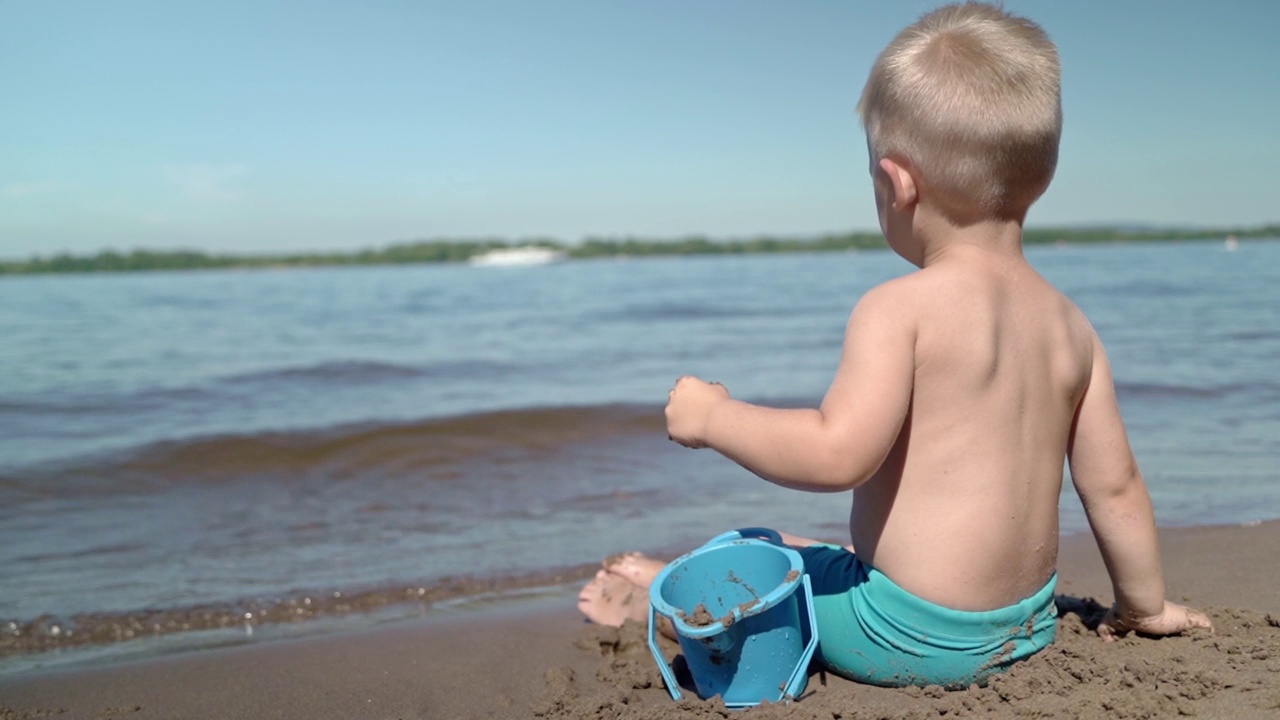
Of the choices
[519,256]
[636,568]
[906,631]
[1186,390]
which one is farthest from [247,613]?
Answer: [519,256]

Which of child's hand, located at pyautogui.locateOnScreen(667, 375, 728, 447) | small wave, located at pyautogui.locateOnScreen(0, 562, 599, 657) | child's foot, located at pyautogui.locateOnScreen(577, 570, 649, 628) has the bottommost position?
small wave, located at pyautogui.locateOnScreen(0, 562, 599, 657)

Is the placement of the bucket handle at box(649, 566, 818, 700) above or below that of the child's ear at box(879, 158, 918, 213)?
below

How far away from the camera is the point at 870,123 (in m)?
2.02

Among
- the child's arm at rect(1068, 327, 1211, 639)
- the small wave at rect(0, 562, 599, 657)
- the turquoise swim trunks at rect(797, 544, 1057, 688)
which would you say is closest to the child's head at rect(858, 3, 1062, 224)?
the child's arm at rect(1068, 327, 1211, 639)

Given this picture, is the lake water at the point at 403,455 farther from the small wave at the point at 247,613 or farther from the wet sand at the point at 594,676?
the wet sand at the point at 594,676

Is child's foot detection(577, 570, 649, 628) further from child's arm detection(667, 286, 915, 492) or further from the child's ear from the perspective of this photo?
the child's ear

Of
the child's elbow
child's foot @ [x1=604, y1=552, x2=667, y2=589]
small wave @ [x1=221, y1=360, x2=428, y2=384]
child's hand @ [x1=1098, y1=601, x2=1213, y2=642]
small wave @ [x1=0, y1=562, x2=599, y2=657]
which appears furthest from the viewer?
small wave @ [x1=221, y1=360, x2=428, y2=384]

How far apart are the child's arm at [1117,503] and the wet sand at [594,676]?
10 centimetres

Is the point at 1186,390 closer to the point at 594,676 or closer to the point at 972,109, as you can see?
the point at 594,676

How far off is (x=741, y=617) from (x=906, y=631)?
36 centimetres

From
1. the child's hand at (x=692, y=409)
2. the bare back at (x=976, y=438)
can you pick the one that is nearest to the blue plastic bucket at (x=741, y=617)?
the bare back at (x=976, y=438)

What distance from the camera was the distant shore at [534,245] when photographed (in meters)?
48.8

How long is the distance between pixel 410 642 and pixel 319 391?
613 cm

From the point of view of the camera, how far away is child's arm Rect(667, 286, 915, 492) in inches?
70.9
